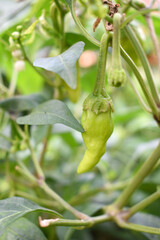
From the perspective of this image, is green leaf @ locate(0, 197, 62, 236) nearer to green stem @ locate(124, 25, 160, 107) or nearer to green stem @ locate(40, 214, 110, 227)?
green stem @ locate(40, 214, 110, 227)

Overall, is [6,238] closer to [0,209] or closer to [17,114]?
[0,209]

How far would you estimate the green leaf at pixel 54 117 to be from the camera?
411 millimetres

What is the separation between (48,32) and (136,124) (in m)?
0.62

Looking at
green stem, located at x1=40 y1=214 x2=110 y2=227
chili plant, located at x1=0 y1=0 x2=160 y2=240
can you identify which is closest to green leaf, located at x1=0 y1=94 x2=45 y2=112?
chili plant, located at x1=0 y1=0 x2=160 y2=240

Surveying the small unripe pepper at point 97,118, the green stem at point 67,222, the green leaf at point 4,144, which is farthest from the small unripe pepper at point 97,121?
the green leaf at point 4,144

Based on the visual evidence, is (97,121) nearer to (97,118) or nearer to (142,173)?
(97,118)

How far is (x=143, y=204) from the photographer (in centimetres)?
53

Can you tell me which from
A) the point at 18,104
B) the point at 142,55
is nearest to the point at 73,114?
the point at 18,104

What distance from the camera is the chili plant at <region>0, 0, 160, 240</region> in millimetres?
403

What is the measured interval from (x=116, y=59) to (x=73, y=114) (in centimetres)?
24

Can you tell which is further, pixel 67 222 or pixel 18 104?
pixel 18 104

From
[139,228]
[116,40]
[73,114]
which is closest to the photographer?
[116,40]

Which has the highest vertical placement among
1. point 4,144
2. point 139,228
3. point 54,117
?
point 54,117

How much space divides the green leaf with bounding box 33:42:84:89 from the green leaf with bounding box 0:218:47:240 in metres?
0.25
